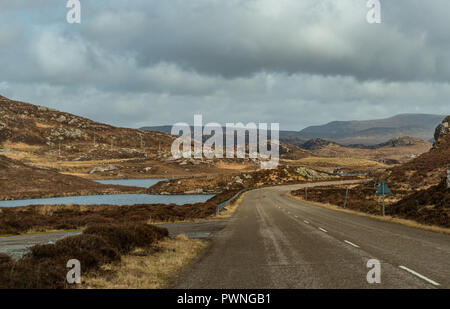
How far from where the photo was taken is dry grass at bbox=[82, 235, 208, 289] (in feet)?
27.4

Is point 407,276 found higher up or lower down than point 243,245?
higher up

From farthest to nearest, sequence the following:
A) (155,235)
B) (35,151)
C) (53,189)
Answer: (35,151) < (53,189) < (155,235)

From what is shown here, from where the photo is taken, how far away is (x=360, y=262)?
33.1ft

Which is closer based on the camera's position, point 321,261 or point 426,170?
point 321,261

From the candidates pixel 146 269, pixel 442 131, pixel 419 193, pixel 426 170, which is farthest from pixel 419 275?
pixel 442 131

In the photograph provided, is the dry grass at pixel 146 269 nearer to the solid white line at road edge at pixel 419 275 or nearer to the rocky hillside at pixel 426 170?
the solid white line at road edge at pixel 419 275

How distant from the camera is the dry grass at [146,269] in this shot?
8352 millimetres

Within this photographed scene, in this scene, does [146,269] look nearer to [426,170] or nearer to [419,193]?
[419,193]

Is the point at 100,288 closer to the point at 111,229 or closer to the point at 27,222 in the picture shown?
the point at 111,229

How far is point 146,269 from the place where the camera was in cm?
1003

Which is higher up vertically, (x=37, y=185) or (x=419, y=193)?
(x=419, y=193)

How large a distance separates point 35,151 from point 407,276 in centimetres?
19170

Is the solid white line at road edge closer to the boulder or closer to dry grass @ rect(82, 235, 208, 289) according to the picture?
dry grass @ rect(82, 235, 208, 289)
